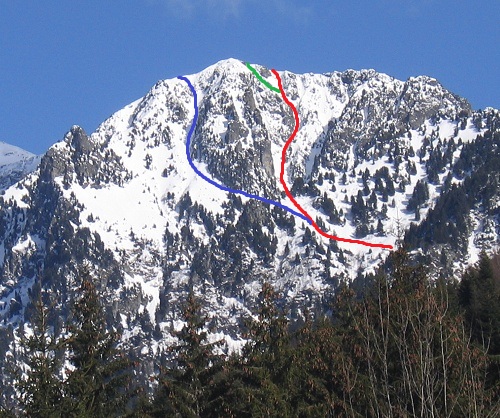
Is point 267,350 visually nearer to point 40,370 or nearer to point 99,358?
point 99,358

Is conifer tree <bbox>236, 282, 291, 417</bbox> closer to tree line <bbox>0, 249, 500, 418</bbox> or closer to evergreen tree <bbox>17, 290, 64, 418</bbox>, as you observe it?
tree line <bbox>0, 249, 500, 418</bbox>

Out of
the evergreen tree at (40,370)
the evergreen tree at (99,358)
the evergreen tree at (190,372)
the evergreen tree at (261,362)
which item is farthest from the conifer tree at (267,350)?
the evergreen tree at (40,370)

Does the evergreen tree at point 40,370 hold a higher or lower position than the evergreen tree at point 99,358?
lower

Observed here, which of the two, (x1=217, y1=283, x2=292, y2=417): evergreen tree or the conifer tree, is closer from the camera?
(x1=217, y1=283, x2=292, y2=417): evergreen tree

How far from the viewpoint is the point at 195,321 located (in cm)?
4022

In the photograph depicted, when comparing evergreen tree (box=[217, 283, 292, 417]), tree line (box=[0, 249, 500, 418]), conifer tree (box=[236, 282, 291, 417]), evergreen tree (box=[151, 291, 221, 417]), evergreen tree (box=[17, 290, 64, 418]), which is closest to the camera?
evergreen tree (box=[17, 290, 64, 418])

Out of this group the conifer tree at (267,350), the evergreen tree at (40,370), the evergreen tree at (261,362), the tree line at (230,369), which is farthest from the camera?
the conifer tree at (267,350)

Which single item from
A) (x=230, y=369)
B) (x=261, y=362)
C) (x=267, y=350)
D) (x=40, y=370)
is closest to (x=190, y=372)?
(x=230, y=369)

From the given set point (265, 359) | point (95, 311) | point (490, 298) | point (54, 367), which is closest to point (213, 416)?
point (265, 359)

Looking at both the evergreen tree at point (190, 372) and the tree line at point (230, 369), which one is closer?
the tree line at point (230, 369)

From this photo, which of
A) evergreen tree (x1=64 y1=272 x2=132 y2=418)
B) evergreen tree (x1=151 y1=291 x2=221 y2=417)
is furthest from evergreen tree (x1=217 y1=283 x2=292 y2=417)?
evergreen tree (x1=64 y1=272 x2=132 y2=418)

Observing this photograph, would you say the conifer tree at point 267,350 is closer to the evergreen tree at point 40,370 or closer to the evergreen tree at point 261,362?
the evergreen tree at point 261,362

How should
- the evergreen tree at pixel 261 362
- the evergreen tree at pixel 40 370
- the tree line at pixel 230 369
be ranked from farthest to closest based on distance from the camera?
the evergreen tree at pixel 261 362 → the tree line at pixel 230 369 → the evergreen tree at pixel 40 370

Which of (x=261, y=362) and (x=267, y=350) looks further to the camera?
(x=267, y=350)
